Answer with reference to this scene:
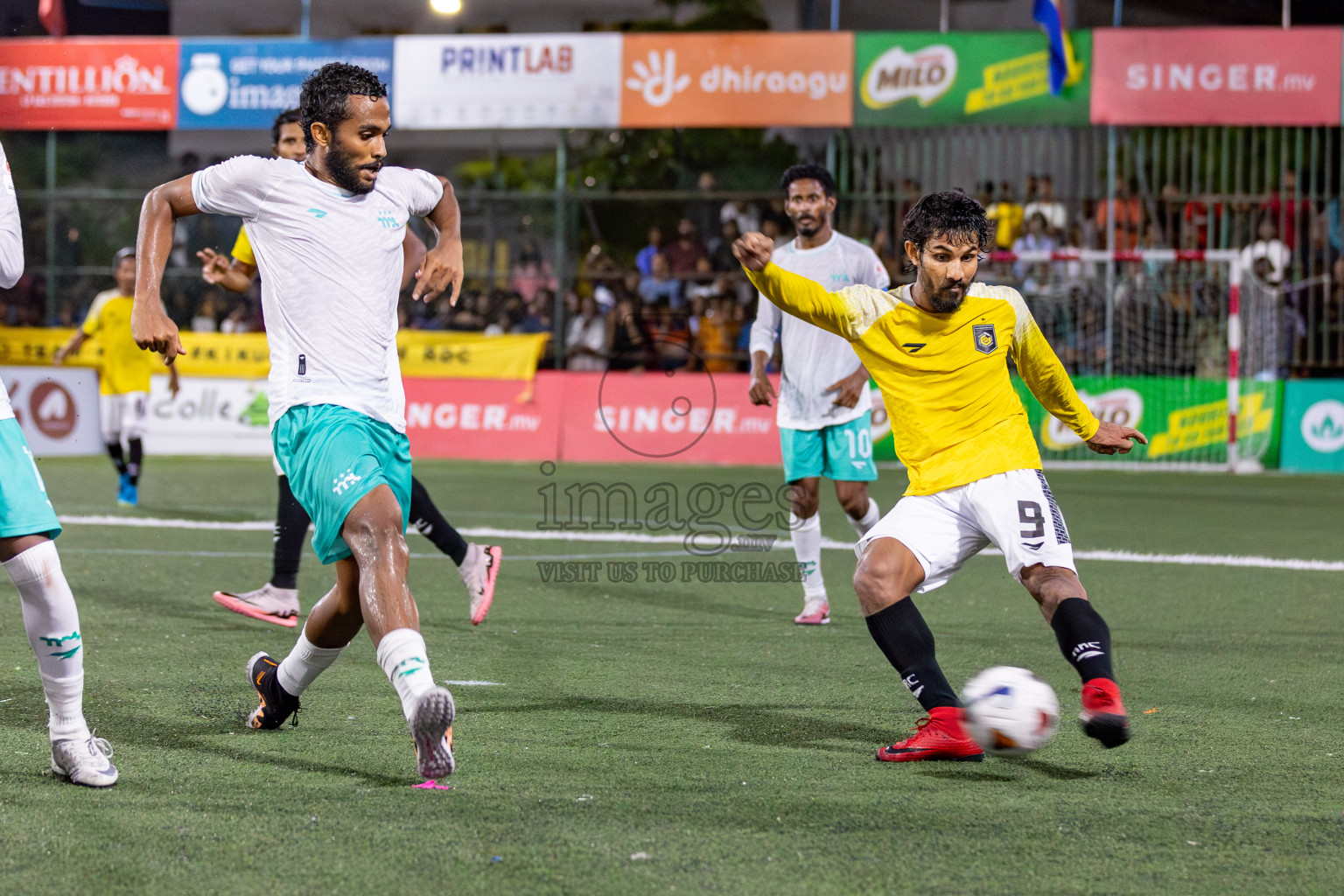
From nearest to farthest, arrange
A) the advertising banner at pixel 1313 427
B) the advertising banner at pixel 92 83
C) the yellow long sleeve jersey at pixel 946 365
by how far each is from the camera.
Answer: the yellow long sleeve jersey at pixel 946 365 < the advertising banner at pixel 1313 427 < the advertising banner at pixel 92 83

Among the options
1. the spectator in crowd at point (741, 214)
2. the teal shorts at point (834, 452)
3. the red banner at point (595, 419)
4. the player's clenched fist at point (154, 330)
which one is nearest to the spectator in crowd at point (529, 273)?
the red banner at point (595, 419)

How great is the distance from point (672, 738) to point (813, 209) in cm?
339

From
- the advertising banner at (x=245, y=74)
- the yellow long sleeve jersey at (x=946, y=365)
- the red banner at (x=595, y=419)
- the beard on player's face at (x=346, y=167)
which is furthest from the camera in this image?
the advertising banner at (x=245, y=74)

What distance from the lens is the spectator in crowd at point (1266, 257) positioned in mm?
17688

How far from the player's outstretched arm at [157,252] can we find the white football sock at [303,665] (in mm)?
958

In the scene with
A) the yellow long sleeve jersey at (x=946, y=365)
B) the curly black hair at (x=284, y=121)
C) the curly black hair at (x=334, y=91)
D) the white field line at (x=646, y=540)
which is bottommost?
the white field line at (x=646, y=540)

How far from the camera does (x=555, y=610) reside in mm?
7250

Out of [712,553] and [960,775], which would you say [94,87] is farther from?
[960,775]

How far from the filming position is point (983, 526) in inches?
176

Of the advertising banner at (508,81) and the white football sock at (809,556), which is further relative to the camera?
the advertising banner at (508,81)

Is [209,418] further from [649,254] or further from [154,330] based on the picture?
[154,330]

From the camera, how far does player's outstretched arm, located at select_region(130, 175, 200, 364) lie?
13.0ft

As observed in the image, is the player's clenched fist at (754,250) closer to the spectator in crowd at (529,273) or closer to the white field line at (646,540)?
the white field line at (646,540)

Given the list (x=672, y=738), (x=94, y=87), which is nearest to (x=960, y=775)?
(x=672, y=738)
